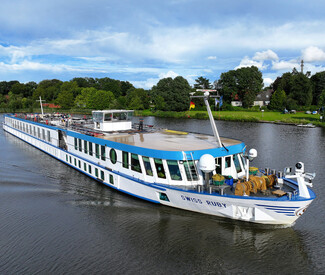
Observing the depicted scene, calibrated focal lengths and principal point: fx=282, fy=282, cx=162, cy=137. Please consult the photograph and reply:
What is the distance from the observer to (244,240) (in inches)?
519

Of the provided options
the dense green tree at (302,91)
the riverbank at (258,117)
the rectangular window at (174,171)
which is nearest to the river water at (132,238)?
the rectangular window at (174,171)

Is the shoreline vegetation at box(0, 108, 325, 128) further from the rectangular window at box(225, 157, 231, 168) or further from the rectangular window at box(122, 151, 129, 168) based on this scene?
the rectangular window at box(122, 151, 129, 168)

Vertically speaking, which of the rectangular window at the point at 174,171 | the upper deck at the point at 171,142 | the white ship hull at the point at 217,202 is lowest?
the white ship hull at the point at 217,202

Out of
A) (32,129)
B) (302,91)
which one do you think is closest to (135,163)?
(32,129)

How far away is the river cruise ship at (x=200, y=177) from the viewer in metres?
13.1

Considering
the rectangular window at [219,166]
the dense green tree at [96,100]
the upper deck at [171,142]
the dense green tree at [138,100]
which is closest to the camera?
the rectangular window at [219,166]

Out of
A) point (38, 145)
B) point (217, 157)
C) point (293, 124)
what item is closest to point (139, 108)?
point (293, 124)

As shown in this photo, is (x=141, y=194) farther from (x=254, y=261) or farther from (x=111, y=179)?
(x=254, y=261)

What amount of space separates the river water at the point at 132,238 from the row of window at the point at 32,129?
1263 centimetres

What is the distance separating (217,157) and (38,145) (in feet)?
85.9

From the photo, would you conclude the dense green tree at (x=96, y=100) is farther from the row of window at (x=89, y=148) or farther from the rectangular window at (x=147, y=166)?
the rectangular window at (x=147, y=166)

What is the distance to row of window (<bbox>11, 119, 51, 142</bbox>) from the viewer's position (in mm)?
32072

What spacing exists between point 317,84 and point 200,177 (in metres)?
99.4

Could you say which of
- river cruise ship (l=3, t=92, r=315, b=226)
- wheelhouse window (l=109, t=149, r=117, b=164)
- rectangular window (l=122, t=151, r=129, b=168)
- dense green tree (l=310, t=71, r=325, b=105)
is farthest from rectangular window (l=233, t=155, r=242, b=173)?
dense green tree (l=310, t=71, r=325, b=105)
